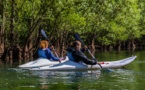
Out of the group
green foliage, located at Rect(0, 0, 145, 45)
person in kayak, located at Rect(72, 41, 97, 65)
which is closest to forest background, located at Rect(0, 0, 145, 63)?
green foliage, located at Rect(0, 0, 145, 45)

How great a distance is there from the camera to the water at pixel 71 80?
1620 centimetres

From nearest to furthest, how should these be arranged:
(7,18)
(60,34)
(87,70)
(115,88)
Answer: (115,88) → (87,70) → (7,18) → (60,34)

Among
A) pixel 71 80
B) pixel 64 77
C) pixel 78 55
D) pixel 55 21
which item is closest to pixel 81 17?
pixel 55 21

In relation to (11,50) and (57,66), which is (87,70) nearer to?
(57,66)

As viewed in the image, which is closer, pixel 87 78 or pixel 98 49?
pixel 87 78

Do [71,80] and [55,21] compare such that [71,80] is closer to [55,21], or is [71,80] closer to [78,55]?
[78,55]

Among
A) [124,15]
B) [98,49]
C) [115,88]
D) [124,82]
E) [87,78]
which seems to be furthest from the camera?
[98,49]

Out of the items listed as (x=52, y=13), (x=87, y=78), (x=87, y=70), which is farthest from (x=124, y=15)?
(x=87, y=78)

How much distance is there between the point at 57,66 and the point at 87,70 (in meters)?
1.75

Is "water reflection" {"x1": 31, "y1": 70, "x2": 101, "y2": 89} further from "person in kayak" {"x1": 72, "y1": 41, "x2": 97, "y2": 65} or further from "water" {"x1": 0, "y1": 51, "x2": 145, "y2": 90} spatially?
"person in kayak" {"x1": 72, "y1": 41, "x2": 97, "y2": 65}

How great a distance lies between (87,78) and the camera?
762 inches

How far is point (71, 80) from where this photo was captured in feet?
60.6

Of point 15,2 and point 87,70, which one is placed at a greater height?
point 15,2

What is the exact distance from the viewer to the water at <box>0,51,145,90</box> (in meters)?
16.2
